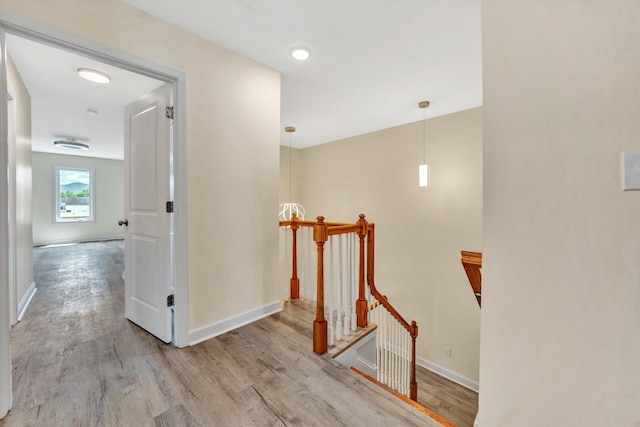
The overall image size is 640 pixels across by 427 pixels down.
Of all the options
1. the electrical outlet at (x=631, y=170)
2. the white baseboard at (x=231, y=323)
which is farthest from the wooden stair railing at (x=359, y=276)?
the electrical outlet at (x=631, y=170)

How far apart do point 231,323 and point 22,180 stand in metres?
2.65

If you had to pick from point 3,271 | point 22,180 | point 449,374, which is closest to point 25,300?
point 22,180

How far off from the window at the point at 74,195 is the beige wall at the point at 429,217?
722cm

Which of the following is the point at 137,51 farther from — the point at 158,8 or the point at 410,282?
the point at 410,282

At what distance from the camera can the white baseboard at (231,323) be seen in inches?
77.9

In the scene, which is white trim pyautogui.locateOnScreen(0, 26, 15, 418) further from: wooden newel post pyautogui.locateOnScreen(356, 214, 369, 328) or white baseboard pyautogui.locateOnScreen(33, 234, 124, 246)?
white baseboard pyautogui.locateOnScreen(33, 234, 124, 246)

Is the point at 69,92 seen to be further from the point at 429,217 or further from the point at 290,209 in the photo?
the point at 429,217

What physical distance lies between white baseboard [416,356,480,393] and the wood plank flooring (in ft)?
8.73

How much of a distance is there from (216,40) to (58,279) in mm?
4018

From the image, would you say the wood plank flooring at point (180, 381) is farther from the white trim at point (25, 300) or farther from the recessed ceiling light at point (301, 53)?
the recessed ceiling light at point (301, 53)

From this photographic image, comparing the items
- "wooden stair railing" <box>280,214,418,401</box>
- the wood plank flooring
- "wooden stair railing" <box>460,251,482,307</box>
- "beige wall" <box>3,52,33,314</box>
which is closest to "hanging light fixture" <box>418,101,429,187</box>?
"wooden stair railing" <box>280,214,418,401</box>

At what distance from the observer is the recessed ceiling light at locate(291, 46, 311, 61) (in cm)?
209

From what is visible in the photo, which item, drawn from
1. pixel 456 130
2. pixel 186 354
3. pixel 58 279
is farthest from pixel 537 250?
pixel 58 279

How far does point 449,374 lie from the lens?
3615 millimetres
